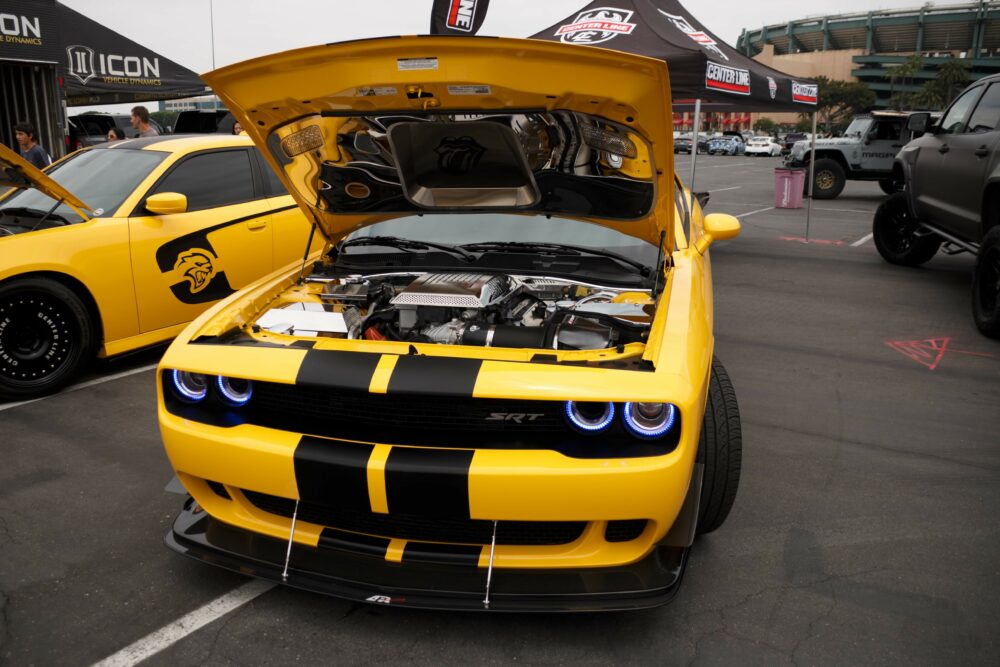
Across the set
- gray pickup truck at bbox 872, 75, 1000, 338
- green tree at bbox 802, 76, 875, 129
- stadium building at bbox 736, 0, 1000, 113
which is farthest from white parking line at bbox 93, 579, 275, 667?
stadium building at bbox 736, 0, 1000, 113

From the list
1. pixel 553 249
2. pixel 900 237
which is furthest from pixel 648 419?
pixel 900 237

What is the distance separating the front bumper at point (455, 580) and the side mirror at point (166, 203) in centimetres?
291

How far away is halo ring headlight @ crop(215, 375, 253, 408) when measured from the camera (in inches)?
101

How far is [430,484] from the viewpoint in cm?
221

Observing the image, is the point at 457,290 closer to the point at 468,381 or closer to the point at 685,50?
the point at 468,381

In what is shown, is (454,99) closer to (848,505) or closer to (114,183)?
(848,505)

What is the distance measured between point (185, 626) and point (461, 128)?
1966 millimetres

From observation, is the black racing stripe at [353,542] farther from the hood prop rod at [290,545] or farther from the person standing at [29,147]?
the person standing at [29,147]

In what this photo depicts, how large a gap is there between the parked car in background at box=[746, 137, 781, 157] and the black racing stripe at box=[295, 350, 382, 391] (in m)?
44.5

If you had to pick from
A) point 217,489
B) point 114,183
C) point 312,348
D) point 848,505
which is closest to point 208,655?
point 217,489

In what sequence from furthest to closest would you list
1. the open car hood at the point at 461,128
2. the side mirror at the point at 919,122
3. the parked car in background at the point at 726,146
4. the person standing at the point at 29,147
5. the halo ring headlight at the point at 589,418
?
1. the parked car in background at the point at 726,146
2. the person standing at the point at 29,147
3. the side mirror at the point at 919,122
4. the open car hood at the point at 461,128
5. the halo ring headlight at the point at 589,418

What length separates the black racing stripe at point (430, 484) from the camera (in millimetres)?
2195

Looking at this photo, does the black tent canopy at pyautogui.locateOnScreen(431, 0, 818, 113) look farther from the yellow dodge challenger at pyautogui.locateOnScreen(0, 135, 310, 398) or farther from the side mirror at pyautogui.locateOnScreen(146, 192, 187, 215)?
the side mirror at pyautogui.locateOnScreen(146, 192, 187, 215)

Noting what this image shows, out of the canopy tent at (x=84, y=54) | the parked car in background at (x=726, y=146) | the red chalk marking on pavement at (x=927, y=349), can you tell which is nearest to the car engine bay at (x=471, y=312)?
the red chalk marking on pavement at (x=927, y=349)
